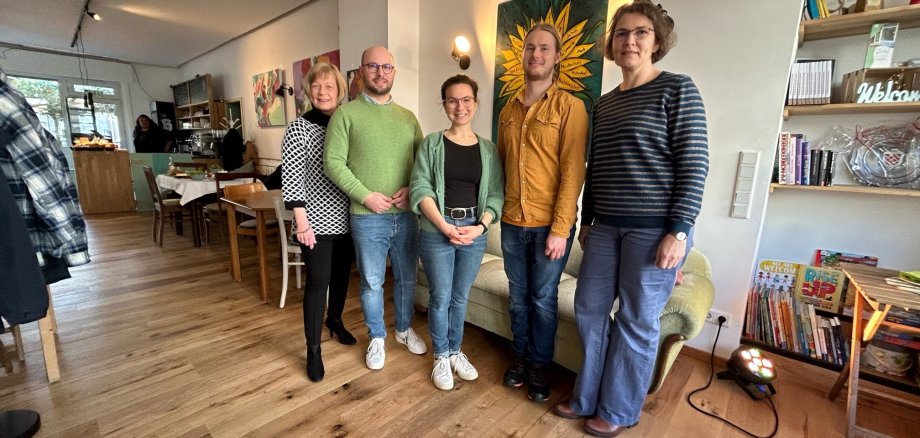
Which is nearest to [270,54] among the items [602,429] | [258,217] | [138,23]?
[138,23]

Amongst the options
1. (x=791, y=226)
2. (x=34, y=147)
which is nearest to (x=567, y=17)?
(x=791, y=226)

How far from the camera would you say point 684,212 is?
3.84 ft

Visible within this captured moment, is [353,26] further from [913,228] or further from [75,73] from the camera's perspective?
[75,73]

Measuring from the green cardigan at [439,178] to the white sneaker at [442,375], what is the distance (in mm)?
648

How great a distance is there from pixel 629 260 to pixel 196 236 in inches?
175

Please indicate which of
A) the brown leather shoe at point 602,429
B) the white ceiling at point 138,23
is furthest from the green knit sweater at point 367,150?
the white ceiling at point 138,23

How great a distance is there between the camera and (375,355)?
189 cm

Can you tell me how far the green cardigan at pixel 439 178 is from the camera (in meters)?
1.51

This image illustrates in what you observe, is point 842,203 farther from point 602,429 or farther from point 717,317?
point 602,429

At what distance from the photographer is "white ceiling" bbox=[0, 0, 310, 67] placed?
443 cm

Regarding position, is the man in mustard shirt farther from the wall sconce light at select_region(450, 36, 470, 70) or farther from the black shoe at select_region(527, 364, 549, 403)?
the wall sconce light at select_region(450, 36, 470, 70)

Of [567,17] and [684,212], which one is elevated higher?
[567,17]

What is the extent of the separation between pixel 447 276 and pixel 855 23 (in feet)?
6.97

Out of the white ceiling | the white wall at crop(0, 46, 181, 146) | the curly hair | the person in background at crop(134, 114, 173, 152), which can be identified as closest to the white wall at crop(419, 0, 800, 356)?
the curly hair
